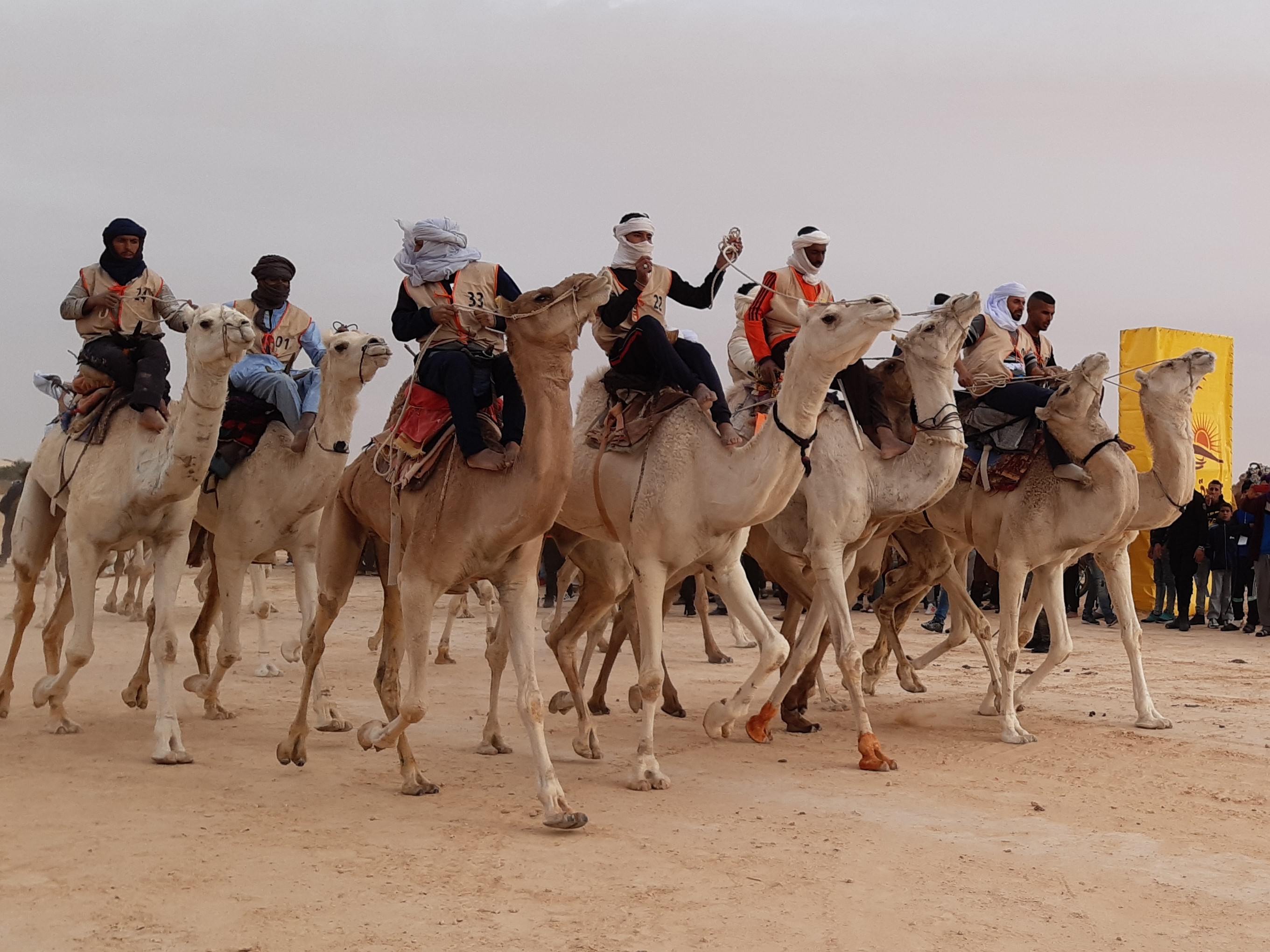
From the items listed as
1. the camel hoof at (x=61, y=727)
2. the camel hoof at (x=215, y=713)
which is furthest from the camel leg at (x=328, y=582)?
the camel hoof at (x=215, y=713)

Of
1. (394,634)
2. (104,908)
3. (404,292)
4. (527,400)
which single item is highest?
(404,292)

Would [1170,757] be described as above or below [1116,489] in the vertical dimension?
below

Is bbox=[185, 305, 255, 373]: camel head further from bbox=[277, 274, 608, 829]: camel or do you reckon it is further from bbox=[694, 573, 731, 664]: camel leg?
bbox=[694, 573, 731, 664]: camel leg

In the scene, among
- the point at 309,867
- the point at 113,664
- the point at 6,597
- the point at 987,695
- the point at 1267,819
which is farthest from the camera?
the point at 6,597

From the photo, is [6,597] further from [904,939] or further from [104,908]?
[904,939]

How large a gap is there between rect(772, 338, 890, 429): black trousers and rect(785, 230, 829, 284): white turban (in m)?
0.76

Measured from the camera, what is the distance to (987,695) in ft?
37.4

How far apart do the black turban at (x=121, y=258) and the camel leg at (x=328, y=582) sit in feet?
8.45

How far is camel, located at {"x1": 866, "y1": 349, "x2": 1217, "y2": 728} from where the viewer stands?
34.5ft

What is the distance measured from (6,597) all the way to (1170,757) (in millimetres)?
20501

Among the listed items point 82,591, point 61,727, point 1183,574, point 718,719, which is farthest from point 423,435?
point 1183,574

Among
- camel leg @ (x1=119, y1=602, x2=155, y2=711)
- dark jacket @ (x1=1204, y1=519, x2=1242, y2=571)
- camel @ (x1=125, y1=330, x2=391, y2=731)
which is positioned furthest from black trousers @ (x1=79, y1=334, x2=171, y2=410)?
dark jacket @ (x1=1204, y1=519, x2=1242, y2=571)

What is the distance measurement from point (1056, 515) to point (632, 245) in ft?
14.5

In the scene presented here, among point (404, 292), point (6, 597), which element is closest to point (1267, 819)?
point (404, 292)
